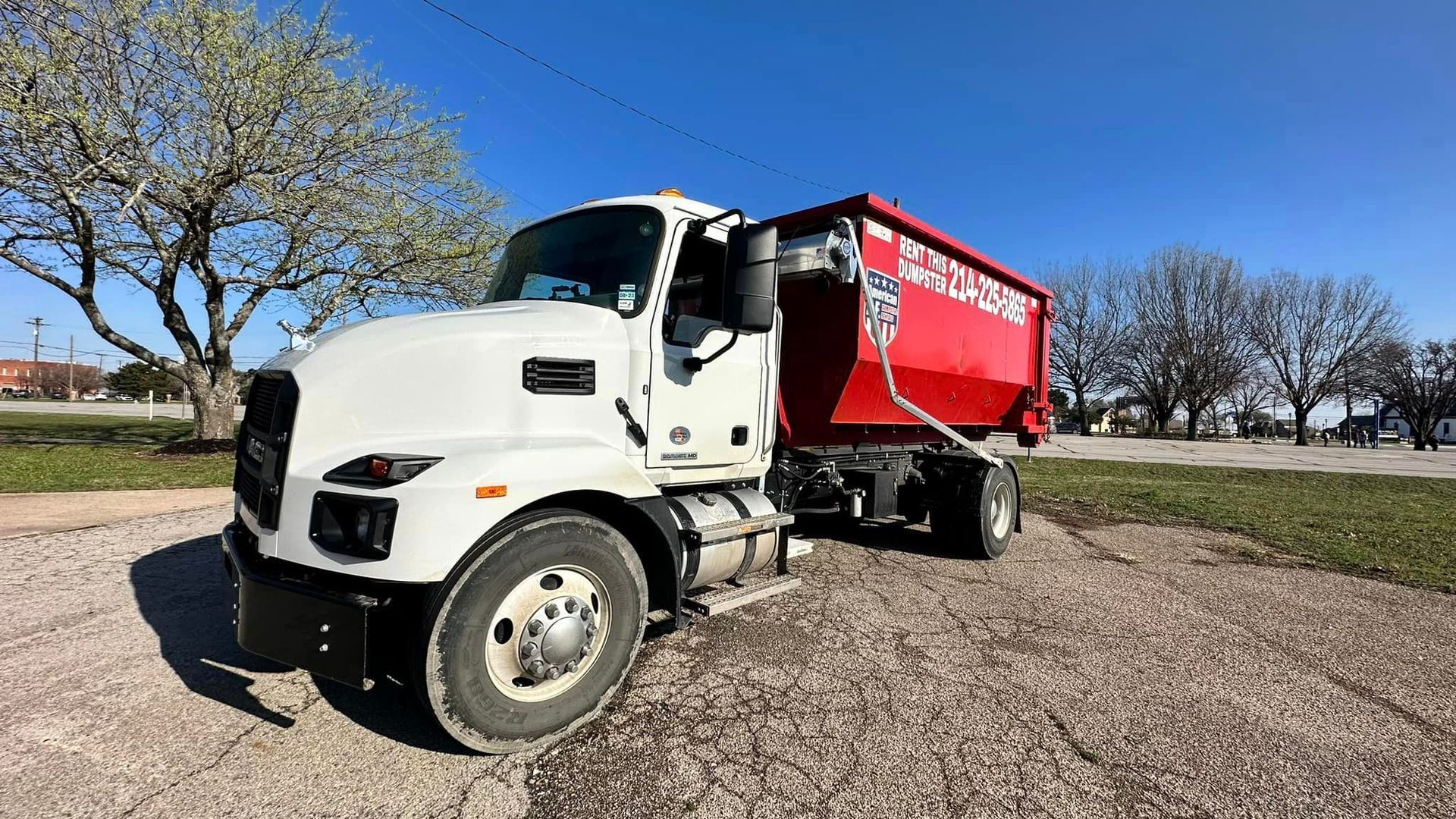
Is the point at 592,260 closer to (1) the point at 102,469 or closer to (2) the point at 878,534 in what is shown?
(2) the point at 878,534

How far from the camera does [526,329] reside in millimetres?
3062

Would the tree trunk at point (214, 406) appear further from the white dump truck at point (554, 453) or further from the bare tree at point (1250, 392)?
the bare tree at point (1250, 392)

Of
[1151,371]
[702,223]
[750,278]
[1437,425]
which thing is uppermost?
[1151,371]

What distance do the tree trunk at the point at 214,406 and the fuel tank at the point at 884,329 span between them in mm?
16501

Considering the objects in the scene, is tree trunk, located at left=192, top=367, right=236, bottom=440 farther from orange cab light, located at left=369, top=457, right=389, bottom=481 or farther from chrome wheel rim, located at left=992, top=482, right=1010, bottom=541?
chrome wheel rim, located at left=992, top=482, right=1010, bottom=541

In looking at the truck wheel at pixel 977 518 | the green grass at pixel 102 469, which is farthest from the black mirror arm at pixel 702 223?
the green grass at pixel 102 469

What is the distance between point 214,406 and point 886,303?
17450mm

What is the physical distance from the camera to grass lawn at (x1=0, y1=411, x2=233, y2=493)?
1012 centimetres

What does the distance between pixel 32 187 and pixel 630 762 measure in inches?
640

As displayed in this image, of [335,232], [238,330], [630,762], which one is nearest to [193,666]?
[630,762]

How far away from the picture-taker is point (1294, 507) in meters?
11.2

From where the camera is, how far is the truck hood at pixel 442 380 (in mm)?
2674

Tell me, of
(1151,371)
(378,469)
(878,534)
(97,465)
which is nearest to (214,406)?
(97,465)

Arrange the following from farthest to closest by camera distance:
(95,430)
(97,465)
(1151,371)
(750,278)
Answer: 1. (1151,371)
2. (95,430)
3. (97,465)
4. (750,278)
